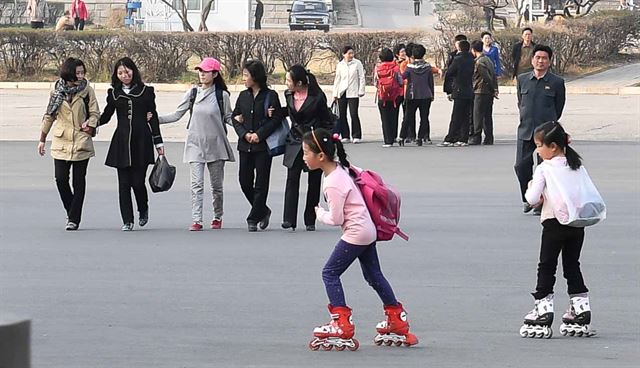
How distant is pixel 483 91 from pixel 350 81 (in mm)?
2335

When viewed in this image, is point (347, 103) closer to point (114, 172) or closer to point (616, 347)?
point (114, 172)

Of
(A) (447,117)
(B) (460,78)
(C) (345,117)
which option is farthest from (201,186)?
(A) (447,117)

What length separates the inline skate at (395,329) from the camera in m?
7.48

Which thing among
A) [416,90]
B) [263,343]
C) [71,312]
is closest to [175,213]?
[71,312]

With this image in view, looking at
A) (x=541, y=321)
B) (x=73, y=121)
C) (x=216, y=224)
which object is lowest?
(x=216, y=224)

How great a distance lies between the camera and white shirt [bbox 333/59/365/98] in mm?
21656

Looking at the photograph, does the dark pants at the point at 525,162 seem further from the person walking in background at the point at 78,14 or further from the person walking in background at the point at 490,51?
the person walking in background at the point at 78,14

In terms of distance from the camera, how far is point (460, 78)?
2078 centimetres

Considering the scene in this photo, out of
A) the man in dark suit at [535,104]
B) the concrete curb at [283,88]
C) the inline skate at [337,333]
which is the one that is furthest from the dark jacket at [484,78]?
the inline skate at [337,333]

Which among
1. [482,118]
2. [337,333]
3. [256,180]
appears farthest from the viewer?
[482,118]

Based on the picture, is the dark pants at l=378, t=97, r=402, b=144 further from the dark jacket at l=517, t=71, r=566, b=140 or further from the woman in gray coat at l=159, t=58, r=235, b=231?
the woman in gray coat at l=159, t=58, r=235, b=231

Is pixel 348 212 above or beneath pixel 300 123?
above

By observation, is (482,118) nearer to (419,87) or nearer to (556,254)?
(419,87)

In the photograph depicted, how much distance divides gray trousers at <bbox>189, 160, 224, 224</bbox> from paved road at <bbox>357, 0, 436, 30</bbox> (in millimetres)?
41616
